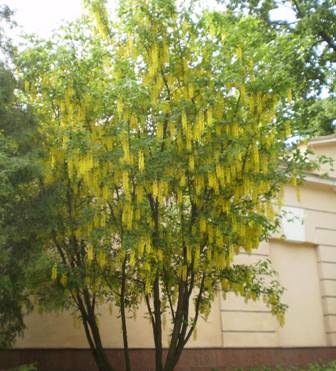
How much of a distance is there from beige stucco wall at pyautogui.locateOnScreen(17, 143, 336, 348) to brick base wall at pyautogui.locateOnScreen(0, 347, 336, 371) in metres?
0.19

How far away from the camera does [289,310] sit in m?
15.4

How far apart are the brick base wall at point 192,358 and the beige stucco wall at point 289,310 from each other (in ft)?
0.62

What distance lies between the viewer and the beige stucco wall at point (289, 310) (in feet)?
40.3

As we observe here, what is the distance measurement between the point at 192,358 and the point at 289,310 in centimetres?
359

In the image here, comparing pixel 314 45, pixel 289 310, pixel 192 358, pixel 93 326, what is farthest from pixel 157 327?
pixel 314 45

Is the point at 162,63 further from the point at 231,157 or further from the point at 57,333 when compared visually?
the point at 57,333

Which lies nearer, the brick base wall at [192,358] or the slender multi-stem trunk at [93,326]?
the slender multi-stem trunk at [93,326]

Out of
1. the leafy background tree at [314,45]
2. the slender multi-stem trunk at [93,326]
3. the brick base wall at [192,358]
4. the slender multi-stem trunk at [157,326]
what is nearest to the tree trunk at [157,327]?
the slender multi-stem trunk at [157,326]

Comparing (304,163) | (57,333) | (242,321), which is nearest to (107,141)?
(304,163)

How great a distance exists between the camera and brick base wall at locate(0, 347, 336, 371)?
1171 centimetres

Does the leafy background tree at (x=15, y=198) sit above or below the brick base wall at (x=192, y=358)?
above

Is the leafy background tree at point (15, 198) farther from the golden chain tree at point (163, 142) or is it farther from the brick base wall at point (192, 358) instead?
the brick base wall at point (192, 358)

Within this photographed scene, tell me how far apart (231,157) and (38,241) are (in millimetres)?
3173

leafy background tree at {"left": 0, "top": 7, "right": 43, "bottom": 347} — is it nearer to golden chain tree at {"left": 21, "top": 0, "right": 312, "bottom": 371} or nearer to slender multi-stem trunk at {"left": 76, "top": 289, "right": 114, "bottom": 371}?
golden chain tree at {"left": 21, "top": 0, "right": 312, "bottom": 371}
